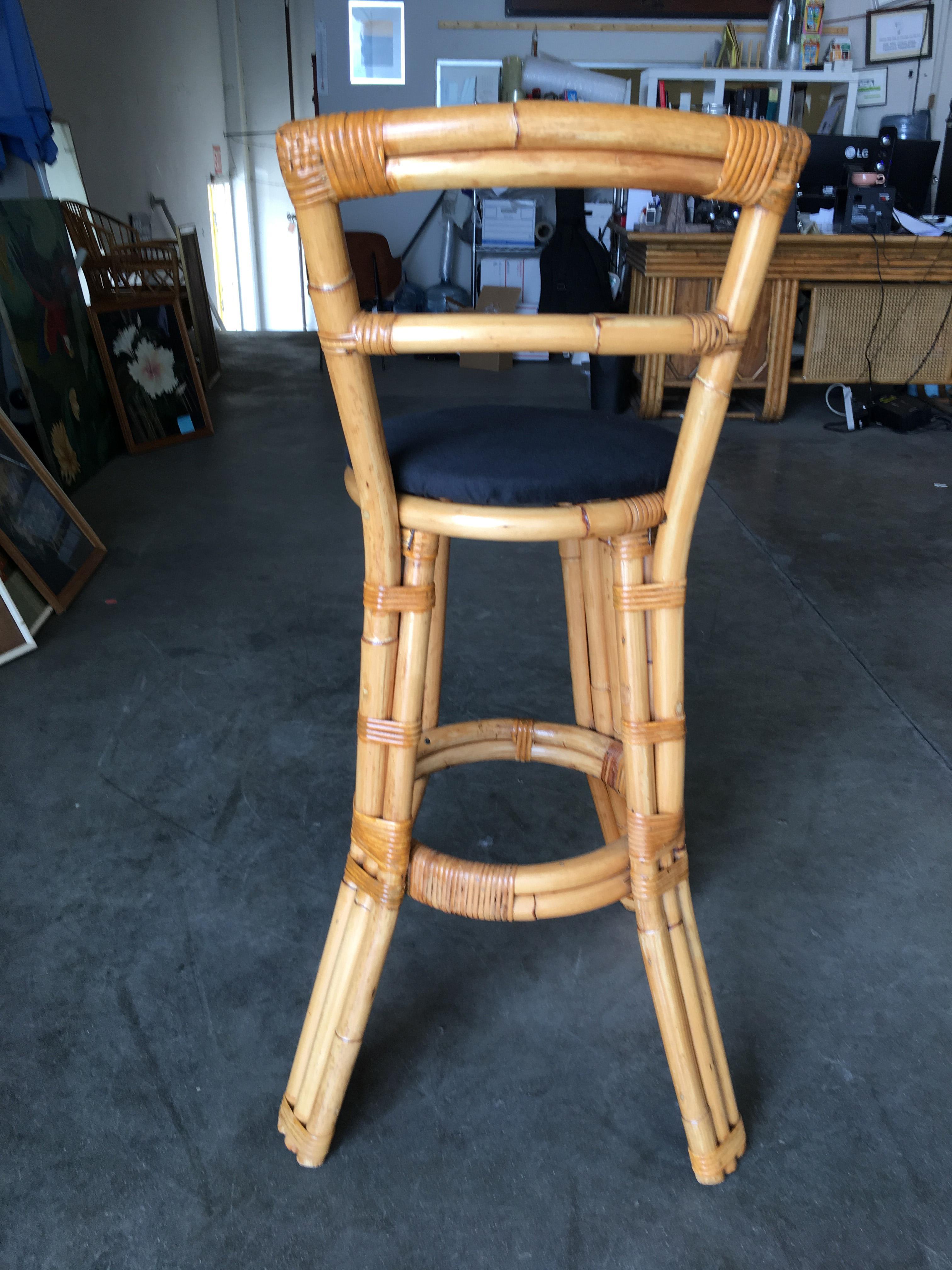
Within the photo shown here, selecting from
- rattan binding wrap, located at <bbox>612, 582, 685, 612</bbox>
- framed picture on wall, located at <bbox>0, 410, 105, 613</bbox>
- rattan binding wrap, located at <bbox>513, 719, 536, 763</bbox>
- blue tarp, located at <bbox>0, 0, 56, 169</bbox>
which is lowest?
framed picture on wall, located at <bbox>0, 410, 105, 613</bbox>

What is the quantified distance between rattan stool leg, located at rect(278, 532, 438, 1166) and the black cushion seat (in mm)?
69

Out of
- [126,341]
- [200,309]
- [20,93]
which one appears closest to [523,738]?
[20,93]

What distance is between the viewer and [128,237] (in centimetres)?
522

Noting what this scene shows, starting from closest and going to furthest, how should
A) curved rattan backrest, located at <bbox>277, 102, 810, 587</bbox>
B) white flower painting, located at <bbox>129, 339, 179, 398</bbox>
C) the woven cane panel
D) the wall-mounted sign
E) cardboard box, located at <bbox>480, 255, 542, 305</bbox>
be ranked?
1. curved rattan backrest, located at <bbox>277, 102, 810, 587</bbox>
2. white flower painting, located at <bbox>129, 339, 179, 398</bbox>
3. the woven cane panel
4. the wall-mounted sign
5. cardboard box, located at <bbox>480, 255, 542, 305</bbox>

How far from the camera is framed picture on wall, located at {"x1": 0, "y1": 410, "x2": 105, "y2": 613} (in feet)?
7.97

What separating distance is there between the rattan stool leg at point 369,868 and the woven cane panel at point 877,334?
4022mm

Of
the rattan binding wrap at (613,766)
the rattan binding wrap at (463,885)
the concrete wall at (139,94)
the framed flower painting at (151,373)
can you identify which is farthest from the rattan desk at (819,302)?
the rattan binding wrap at (463,885)

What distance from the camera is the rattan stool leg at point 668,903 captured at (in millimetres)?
975

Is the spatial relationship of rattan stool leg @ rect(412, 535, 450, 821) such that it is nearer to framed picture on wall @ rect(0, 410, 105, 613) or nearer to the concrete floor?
the concrete floor

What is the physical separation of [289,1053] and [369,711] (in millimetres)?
533

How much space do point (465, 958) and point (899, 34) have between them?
21.7 ft

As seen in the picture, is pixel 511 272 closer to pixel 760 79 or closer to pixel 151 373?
pixel 760 79

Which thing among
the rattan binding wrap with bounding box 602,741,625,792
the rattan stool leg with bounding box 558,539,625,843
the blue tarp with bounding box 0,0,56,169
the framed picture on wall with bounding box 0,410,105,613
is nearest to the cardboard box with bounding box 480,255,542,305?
the blue tarp with bounding box 0,0,56,169

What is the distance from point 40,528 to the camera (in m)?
2.55
